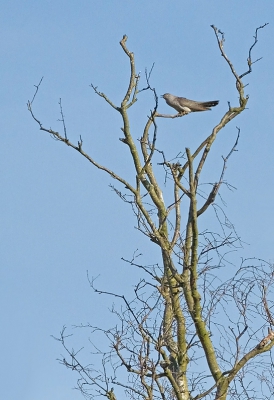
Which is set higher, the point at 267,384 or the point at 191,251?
the point at 191,251

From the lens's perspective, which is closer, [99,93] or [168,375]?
[168,375]

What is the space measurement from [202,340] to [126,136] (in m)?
2.97

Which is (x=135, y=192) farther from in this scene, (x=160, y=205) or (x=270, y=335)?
(x=270, y=335)

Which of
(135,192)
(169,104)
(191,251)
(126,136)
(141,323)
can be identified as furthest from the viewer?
(169,104)

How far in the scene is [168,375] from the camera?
24.5 feet

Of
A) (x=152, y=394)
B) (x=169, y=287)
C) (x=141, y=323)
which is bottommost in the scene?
(x=152, y=394)

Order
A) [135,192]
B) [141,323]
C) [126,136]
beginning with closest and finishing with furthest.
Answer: [141,323], [135,192], [126,136]

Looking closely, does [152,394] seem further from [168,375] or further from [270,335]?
[270,335]

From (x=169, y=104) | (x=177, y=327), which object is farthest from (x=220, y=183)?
(x=169, y=104)

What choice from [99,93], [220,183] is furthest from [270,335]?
[99,93]

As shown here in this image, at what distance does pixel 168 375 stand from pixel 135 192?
2.44 meters

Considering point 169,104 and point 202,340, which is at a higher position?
point 169,104

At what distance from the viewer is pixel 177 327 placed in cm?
823

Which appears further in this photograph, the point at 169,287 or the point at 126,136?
the point at 126,136
